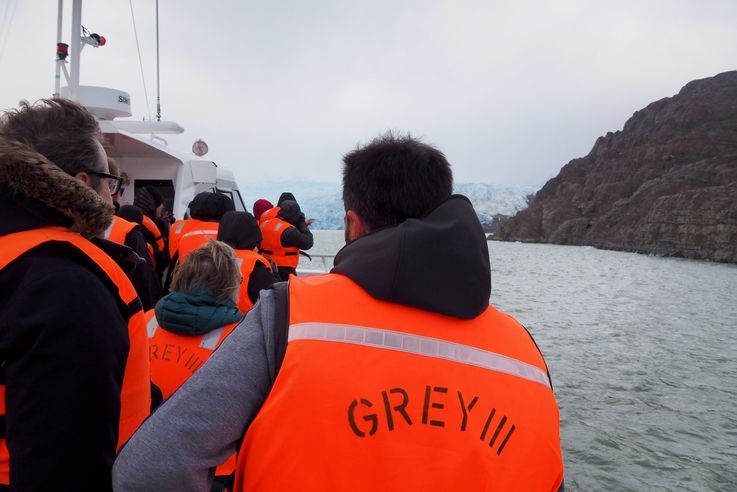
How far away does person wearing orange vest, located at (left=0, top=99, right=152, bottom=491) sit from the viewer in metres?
1.16

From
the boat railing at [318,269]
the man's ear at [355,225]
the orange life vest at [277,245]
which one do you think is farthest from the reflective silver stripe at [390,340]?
the boat railing at [318,269]

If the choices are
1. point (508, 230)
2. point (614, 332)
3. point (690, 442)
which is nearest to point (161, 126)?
point (690, 442)

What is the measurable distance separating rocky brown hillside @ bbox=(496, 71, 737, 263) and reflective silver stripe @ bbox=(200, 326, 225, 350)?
69.9 m

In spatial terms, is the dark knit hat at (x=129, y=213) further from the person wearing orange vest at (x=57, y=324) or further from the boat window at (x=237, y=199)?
the boat window at (x=237, y=199)

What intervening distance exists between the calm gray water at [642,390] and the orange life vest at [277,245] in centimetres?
406

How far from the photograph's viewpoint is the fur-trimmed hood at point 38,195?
1301 millimetres

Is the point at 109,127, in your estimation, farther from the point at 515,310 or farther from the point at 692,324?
the point at 692,324

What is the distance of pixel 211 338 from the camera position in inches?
105

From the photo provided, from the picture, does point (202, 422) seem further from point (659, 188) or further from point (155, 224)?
point (659, 188)

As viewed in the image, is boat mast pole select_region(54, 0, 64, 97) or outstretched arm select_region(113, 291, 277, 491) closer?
outstretched arm select_region(113, 291, 277, 491)

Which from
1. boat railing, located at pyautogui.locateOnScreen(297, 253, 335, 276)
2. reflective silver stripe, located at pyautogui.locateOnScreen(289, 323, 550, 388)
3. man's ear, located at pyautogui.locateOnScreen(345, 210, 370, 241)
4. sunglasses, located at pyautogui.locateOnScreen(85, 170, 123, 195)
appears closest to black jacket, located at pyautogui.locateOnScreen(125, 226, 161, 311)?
sunglasses, located at pyautogui.locateOnScreen(85, 170, 123, 195)

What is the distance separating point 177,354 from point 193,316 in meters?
0.24

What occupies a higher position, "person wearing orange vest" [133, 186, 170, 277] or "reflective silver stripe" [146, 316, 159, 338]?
"person wearing orange vest" [133, 186, 170, 277]

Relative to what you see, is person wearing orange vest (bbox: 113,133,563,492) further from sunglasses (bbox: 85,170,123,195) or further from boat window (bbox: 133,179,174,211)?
boat window (bbox: 133,179,174,211)
